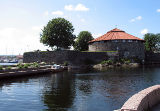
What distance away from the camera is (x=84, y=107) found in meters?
11.1

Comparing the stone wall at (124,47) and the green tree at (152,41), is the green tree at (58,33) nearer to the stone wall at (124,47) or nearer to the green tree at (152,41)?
the stone wall at (124,47)

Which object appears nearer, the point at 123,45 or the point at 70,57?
the point at 70,57

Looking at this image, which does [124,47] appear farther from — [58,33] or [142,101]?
[142,101]

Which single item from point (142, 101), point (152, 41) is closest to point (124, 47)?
point (152, 41)

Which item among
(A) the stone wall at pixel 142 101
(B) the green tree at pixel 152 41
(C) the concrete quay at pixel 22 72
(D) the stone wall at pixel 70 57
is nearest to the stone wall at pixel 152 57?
(B) the green tree at pixel 152 41

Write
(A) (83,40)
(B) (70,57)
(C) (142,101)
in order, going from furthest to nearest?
1. (A) (83,40)
2. (B) (70,57)
3. (C) (142,101)

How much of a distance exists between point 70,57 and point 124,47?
20633 mm

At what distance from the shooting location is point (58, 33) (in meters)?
56.4

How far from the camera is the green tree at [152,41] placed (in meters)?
84.9

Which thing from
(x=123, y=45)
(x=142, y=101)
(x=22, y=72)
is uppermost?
(x=123, y=45)

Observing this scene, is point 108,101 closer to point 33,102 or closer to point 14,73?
point 33,102

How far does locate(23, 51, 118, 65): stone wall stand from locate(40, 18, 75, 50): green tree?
5.08 m

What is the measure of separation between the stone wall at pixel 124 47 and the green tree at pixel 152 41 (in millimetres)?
23029

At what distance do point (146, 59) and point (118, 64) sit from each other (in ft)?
67.2
